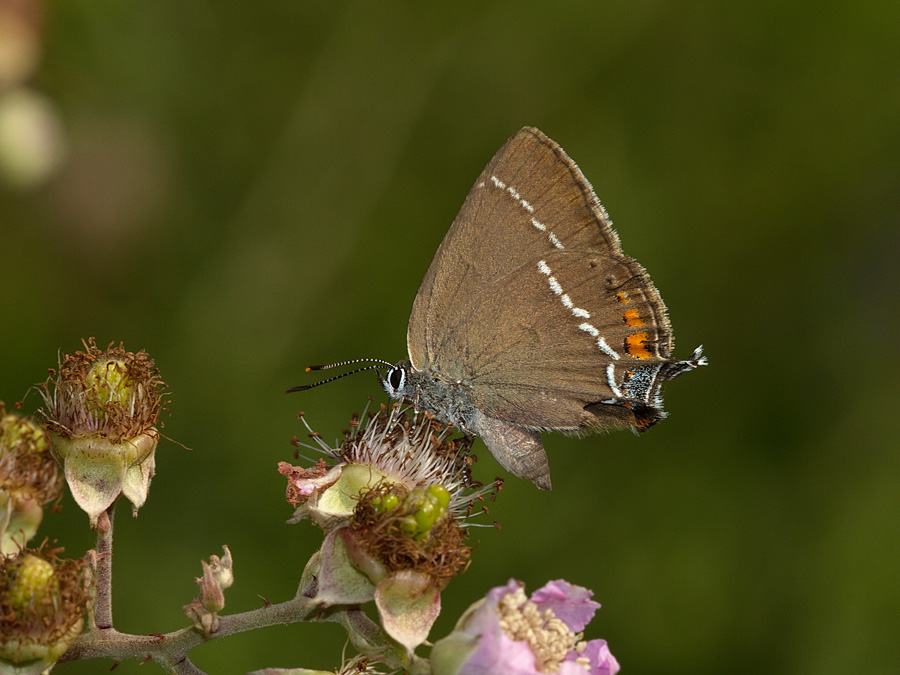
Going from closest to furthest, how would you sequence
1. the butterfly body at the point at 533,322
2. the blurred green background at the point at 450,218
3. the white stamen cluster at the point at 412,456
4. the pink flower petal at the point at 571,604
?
the pink flower petal at the point at 571,604 → the white stamen cluster at the point at 412,456 → the butterfly body at the point at 533,322 → the blurred green background at the point at 450,218

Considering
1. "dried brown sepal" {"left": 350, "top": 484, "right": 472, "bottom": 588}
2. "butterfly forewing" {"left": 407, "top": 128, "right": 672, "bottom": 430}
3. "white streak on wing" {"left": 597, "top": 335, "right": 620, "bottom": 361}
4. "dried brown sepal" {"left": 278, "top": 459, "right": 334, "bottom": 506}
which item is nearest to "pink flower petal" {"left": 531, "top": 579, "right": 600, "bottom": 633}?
"dried brown sepal" {"left": 350, "top": 484, "right": 472, "bottom": 588}

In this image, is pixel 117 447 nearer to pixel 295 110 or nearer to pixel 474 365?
pixel 474 365

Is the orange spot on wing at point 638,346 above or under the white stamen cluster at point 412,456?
above

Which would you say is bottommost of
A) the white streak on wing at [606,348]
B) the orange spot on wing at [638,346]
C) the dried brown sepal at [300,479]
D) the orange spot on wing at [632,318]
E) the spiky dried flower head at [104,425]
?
the spiky dried flower head at [104,425]

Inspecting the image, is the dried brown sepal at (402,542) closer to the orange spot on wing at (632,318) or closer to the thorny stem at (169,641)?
the thorny stem at (169,641)

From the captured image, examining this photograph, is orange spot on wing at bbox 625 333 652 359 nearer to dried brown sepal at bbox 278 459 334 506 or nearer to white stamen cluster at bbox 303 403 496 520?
white stamen cluster at bbox 303 403 496 520

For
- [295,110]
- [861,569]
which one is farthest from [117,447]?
[861,569]

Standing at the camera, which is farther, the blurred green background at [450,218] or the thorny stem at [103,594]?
the blurred green background at [450,218]

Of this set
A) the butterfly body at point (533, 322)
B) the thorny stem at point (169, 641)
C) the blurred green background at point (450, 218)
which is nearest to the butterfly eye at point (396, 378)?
the butterfly body at point (533, 322)
